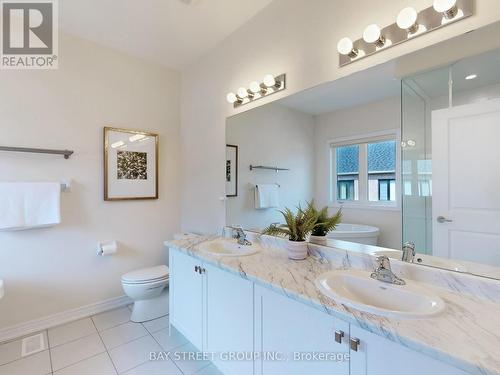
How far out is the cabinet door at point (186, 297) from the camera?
1708mm

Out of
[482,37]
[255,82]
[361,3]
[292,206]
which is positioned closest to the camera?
[482,37]

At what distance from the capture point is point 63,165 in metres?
2.23

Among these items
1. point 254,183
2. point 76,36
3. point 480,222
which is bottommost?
point 480,222

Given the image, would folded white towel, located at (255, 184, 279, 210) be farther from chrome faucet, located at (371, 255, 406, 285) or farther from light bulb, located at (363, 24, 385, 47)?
light bulb, located at (363, 24, 385, 47)

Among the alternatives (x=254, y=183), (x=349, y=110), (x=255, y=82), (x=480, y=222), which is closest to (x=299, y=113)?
(x=349, y=110)

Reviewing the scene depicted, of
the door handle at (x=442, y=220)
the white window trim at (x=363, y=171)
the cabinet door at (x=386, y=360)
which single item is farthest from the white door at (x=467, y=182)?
the cabinet door at (x=386, y=360)

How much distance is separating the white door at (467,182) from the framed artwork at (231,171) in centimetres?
143

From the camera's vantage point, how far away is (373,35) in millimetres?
1295

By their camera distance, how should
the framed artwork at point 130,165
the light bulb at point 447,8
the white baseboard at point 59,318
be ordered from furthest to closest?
1. the framed artwork at point 130,165
2. the white baseboard at point 59,318
3. the light bulb at point 447,8

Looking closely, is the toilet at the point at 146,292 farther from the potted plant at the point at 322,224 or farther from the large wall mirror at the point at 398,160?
the potted plant at the point at 322,224

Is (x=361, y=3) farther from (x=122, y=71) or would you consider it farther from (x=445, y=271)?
(x=122, y=71)

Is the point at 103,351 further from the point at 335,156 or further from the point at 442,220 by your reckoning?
the point at 442,220

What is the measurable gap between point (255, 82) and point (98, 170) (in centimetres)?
171

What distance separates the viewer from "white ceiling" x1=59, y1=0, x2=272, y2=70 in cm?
190
